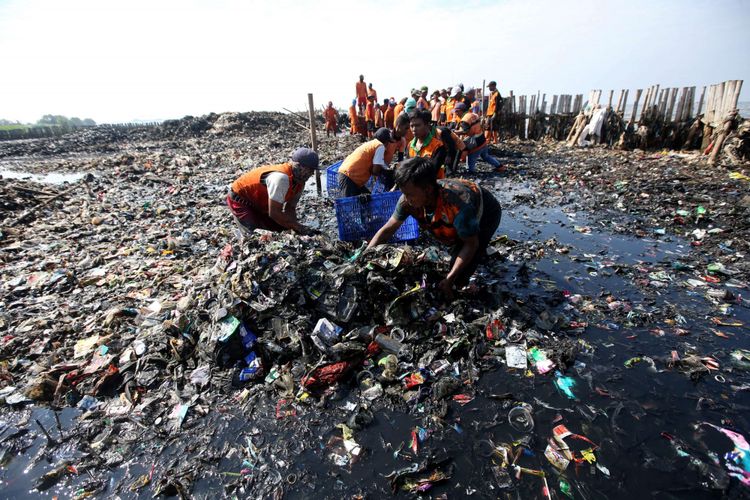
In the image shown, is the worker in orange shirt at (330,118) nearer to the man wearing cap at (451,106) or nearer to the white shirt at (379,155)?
the man wearing cap at (451,106)

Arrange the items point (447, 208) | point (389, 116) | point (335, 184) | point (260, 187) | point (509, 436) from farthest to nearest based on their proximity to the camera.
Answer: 1. point (389, 116)
2. point (335, 184)
3. point (260, 187)
4. point (447, 208)
5. point (509, 436)

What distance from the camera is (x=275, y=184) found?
3.44 m

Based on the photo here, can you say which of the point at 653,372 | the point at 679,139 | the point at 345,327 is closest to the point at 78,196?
the point at 345,327

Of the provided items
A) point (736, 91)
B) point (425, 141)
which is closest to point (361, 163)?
point (425, 141)

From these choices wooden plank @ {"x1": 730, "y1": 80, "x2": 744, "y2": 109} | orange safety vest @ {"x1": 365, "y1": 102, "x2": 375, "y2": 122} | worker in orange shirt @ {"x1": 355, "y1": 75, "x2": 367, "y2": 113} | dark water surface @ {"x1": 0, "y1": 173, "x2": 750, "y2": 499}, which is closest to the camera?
dark water surface @ {"x1": 0, "y1": 173, "x2": 750, "y2": 499}

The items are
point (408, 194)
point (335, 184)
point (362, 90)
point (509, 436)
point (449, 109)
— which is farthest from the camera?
point (362, 90)

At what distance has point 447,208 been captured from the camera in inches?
108

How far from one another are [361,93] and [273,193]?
14.4 m

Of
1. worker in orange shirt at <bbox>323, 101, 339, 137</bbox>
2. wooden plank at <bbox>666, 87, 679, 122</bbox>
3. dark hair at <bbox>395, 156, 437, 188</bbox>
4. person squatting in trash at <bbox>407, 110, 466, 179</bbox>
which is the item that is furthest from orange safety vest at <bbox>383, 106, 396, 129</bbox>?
dark hair at <bbox>395, 156, 437, 188</bbox>

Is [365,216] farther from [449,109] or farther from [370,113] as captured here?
[370,113]

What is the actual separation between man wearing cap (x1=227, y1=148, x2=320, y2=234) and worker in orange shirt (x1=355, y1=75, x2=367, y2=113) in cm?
1395

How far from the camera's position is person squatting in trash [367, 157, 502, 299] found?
2529 millimetres

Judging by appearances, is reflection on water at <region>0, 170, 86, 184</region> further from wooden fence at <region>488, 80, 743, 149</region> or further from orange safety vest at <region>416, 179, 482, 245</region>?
wooden fence at <region>488, 80, 743, 149</region>

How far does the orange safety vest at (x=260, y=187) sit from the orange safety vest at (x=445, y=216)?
4.69 ft
